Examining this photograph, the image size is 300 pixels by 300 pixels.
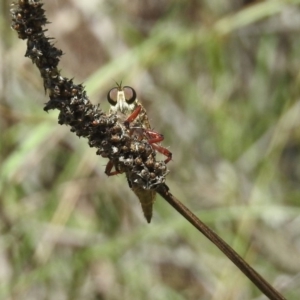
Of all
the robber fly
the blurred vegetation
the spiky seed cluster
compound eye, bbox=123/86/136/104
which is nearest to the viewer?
the spiky seed cluster

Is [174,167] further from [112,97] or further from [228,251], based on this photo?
[228,251]

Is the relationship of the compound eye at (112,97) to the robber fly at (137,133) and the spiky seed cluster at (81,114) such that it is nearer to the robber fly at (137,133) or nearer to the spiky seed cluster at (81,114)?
the robber fly at (137,133)

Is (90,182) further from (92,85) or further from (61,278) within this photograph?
(92,85)

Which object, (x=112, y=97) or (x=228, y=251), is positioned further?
(x=112, y=97)

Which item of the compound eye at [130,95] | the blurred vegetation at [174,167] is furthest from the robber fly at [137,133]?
the blurred vegetation at [174,167]

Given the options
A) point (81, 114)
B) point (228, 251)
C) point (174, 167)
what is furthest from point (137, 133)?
point (174, 167)

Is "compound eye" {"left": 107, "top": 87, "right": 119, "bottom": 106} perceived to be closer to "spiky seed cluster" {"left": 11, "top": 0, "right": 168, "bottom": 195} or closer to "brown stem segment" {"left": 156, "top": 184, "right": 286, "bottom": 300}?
"spiky seed cluster" {"left": 11, "top": 0, "right": 168, "bottom": 195}

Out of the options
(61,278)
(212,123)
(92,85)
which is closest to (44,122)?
(92,85)

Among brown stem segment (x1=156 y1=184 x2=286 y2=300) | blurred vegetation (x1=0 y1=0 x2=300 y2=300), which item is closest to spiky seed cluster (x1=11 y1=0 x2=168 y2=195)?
brown stem segment (x1=156 y1=184 x2=286 y2=300)
